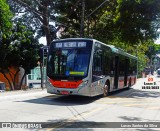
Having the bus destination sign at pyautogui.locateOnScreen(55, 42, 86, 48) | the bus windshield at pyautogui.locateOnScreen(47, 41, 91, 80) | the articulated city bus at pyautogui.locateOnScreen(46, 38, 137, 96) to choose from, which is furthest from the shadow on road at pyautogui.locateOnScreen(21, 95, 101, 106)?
the bus destination sign at pyautogui.locateOnScreen(55, 42, 86, 48)

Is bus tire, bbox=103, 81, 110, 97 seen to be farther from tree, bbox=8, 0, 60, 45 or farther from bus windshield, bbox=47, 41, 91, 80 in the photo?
tree, bbox=8, 0, 60, 45

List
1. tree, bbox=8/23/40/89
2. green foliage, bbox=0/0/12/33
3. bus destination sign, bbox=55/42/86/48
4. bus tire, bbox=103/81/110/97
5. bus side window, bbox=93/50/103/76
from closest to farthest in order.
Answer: bus destination sign, bbox=55/42/86/48, bus side window, bbox=93/50/103/76, bus tire, bbox=103/81/110/97, green foliage, bbox=0/0/12/33, tree, bbox=8/23/40/89

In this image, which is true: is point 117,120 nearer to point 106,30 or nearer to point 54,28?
point 106,30

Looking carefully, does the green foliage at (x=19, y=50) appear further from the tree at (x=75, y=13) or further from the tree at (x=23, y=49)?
the tree at (x=75, y=13)

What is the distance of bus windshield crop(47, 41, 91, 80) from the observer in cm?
1530

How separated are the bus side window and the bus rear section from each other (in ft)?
2.10

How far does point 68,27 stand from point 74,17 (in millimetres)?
1184

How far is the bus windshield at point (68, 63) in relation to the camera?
1530 cm

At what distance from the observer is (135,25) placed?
24.5 m

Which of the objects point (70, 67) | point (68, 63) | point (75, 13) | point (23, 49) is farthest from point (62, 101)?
point (75, 13)

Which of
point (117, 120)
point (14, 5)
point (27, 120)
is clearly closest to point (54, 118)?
point (27, 120)

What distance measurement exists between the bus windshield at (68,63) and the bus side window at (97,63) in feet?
2.17

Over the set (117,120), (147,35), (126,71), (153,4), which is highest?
(153,4)

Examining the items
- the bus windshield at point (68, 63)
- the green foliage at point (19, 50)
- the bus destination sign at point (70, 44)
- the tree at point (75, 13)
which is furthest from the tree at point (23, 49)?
the bus windshield at point (68, 63)
